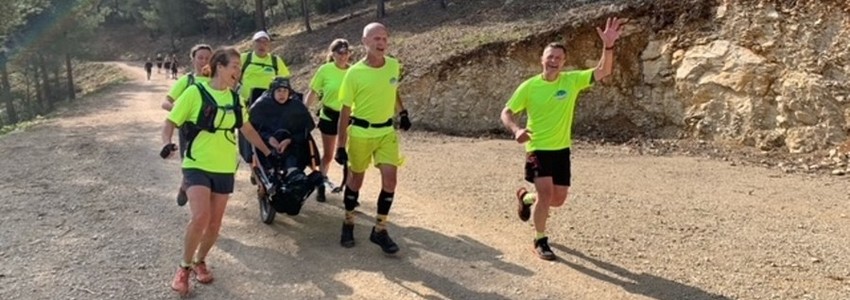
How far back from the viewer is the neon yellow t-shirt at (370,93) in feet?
18.7

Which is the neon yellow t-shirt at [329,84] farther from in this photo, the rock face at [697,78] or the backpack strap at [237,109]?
the rock face at [697,78]

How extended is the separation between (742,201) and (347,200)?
5505 millimetres

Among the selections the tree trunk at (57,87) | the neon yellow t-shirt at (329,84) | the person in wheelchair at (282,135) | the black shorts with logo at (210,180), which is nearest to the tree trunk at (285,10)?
the tree trunk at (57,87)


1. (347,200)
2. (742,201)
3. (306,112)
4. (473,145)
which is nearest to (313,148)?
(306,112)

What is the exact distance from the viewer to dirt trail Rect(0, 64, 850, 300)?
17.6 ft

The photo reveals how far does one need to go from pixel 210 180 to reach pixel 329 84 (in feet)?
9.75

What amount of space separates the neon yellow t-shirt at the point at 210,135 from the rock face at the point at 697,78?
1053 centimetres

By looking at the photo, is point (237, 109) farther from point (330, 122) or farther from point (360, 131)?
point (330, 122)

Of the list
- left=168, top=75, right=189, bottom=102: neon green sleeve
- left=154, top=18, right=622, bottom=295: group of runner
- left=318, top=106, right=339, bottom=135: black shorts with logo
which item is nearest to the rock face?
left=318, top=106, right=339, bottom=135: black shorts with logo

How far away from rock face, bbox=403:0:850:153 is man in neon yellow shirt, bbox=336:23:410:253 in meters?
9.40

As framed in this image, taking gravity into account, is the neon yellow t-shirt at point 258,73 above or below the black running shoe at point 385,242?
above

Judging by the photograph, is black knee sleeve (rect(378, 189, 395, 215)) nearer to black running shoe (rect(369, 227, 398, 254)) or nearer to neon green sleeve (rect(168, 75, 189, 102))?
black running shoe (rect(369, 227, 398, 254))

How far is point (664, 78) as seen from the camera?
46.8 feet

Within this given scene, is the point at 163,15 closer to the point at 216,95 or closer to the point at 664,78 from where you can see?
the point at 664,78
